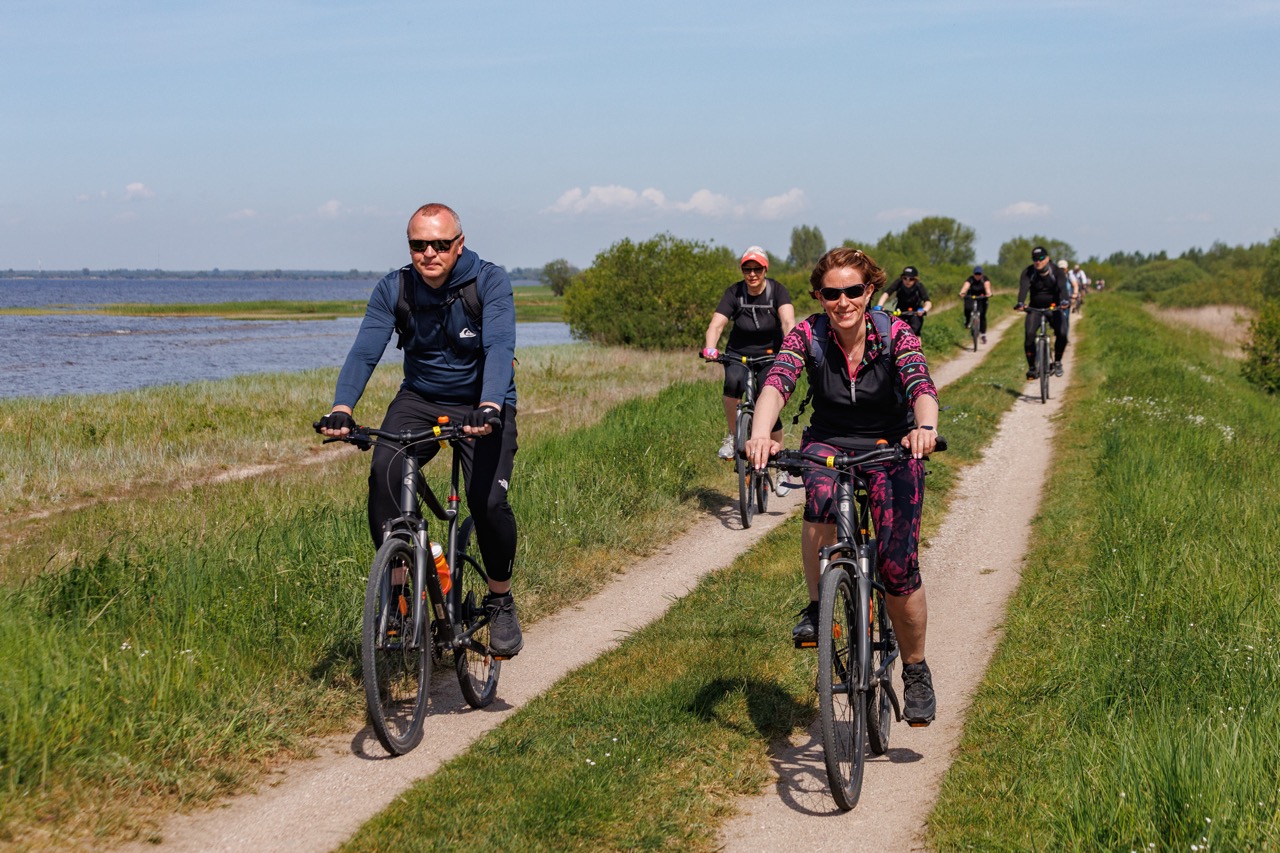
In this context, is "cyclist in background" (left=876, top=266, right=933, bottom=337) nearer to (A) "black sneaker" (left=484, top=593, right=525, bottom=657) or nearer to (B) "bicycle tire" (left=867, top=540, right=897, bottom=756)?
(A) "black sneaker" (left=484, top=593, right=525, bottom=657)

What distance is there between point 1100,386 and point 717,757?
49.2 ft

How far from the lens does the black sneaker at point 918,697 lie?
4.80 meters

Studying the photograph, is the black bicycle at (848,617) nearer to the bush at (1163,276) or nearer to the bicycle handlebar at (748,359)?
the bicycle handlebar at (748,359)

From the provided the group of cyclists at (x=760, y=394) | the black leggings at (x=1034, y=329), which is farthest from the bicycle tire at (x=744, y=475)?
the black leggings at (x=1034, y=329)

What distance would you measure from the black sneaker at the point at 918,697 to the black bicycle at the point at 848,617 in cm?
25

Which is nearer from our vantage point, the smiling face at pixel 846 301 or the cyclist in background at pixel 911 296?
the smiling face at pixel 846 301

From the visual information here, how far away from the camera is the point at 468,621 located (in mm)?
5441

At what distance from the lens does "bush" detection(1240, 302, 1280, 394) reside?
2781 centimetres

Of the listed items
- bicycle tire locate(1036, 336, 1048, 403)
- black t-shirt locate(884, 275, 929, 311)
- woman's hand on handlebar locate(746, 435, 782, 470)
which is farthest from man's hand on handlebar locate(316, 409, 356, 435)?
black t-shirt locate(884, 275, 929, 311)

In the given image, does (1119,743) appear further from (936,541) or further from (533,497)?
(533,497)

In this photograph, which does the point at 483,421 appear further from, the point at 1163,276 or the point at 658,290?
the point at 1163,276

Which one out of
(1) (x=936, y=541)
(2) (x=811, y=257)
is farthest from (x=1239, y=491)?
(2) (x=811, y=257)

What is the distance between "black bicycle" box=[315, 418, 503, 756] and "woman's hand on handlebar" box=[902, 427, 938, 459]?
70.5 inches

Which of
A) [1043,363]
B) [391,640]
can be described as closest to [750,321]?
[391,640]
